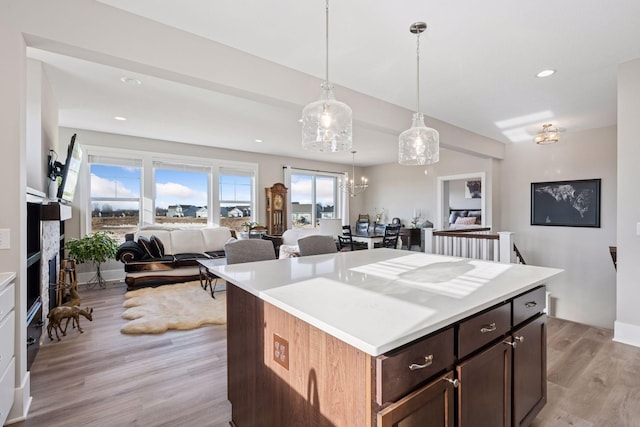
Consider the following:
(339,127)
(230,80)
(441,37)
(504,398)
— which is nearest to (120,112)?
(230,80)

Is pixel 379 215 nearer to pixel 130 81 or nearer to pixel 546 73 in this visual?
pixel 546 73

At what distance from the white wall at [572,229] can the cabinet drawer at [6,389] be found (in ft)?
22.0

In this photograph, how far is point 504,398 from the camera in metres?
1.47

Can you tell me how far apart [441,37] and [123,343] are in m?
3.92

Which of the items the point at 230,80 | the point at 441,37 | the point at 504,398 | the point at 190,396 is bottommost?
the point at 190,396

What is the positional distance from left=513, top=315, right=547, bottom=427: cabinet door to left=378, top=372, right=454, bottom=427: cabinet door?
585 millimetres

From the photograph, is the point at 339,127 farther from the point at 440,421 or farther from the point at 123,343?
the point at 123,343

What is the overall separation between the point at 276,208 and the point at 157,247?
9.04 ft

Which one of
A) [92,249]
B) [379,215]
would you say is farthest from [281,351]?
[379,215]

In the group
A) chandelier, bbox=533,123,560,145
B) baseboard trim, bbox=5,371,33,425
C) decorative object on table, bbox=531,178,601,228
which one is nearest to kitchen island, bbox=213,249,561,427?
baseboard trim, bbox=5,371,33,425

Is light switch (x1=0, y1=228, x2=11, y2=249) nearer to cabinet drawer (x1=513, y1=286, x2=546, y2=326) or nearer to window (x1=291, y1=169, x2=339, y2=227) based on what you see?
cabinet drawer (x1=513, y1=286, x2=546, y2=326)

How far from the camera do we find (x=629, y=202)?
292cm

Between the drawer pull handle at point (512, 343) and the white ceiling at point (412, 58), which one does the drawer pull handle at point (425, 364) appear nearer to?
the drawer pull handle at point (512, 343)

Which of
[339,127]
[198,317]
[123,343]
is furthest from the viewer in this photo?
[198,317]
